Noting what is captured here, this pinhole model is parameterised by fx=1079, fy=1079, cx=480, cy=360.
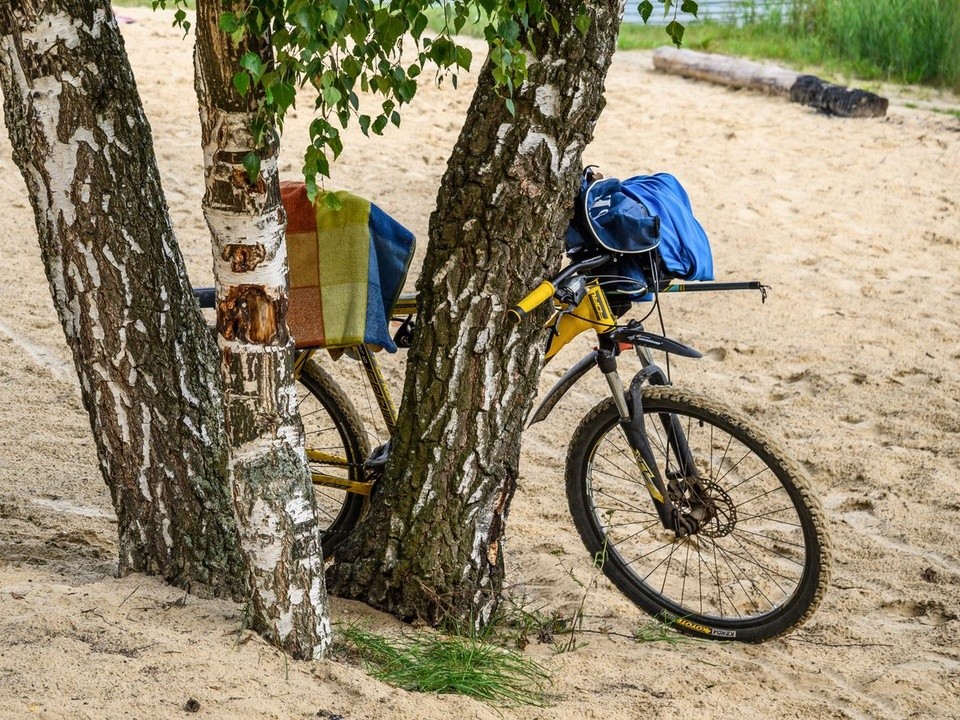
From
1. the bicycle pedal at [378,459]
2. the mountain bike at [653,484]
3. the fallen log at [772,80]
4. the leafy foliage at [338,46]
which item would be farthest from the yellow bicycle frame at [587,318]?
the fallen log at [772,80]

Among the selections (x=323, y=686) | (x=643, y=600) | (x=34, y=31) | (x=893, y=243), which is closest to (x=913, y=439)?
(x=643, y=600)

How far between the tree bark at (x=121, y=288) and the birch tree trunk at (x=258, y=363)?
0.42 meters

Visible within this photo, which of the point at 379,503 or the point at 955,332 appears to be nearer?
the point at 379,503

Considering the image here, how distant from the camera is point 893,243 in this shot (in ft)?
21.5

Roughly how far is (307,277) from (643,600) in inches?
56.6

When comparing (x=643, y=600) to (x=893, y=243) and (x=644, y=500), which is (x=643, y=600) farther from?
(x=893, y=243)

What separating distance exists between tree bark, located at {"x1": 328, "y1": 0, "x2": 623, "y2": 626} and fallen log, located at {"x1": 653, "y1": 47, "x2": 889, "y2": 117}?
7.01 meters

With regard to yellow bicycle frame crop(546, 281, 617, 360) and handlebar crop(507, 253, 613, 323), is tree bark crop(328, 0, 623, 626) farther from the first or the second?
yellow bicycle frame crop(546, 281, 617, 360)

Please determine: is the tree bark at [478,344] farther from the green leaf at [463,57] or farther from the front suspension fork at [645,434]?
the green leaf at [463,57]

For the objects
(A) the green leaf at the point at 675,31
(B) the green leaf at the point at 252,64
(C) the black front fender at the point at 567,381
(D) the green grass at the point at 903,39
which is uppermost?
(D) the green grass at the point at 903,39

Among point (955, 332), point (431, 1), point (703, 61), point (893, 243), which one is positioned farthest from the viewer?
point (703, 61)

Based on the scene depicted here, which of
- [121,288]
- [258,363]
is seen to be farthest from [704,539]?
[121,288]

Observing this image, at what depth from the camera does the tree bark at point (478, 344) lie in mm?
2578

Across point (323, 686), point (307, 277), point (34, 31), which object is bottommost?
point (323, 686)
